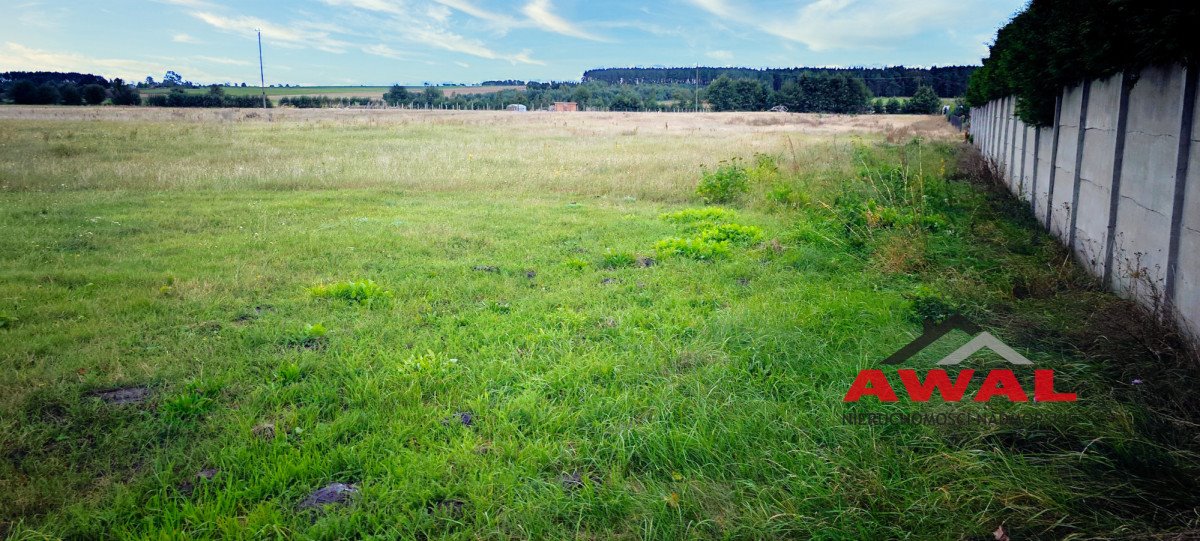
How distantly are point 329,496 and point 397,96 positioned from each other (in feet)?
322

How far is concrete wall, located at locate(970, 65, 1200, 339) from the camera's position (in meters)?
4.11

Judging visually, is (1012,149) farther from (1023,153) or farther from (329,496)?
(329,496)

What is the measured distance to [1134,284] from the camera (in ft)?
15.9

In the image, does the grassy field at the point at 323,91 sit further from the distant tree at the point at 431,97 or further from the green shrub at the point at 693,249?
the green shrub at the point at 693,249

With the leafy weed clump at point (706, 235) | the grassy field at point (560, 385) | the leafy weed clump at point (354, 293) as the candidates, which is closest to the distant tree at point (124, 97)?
the grassy field at point (560, 385)

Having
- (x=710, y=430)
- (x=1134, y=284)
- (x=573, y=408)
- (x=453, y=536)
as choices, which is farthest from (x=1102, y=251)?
(x=453, y=536)

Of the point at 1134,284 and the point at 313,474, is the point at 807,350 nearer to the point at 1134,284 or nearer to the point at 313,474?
the point at 1134,284

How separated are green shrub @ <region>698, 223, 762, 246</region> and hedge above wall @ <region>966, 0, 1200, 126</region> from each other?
371 centimetres

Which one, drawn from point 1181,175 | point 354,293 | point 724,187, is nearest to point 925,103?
point 724,187

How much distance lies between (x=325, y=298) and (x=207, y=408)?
2.20 meters

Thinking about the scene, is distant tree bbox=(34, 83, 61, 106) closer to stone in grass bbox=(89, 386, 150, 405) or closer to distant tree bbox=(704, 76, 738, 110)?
stone in grass bbox=(89, 386, 150, 405)

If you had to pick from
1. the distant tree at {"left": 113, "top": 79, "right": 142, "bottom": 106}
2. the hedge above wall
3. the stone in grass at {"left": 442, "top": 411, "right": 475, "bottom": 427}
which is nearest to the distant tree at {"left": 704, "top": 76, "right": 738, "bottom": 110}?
the distant tree at {"left": 113, "top": 79, "right": 142, "bottom": 106}

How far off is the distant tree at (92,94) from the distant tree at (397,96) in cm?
3129

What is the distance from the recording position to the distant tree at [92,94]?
62688 mm
